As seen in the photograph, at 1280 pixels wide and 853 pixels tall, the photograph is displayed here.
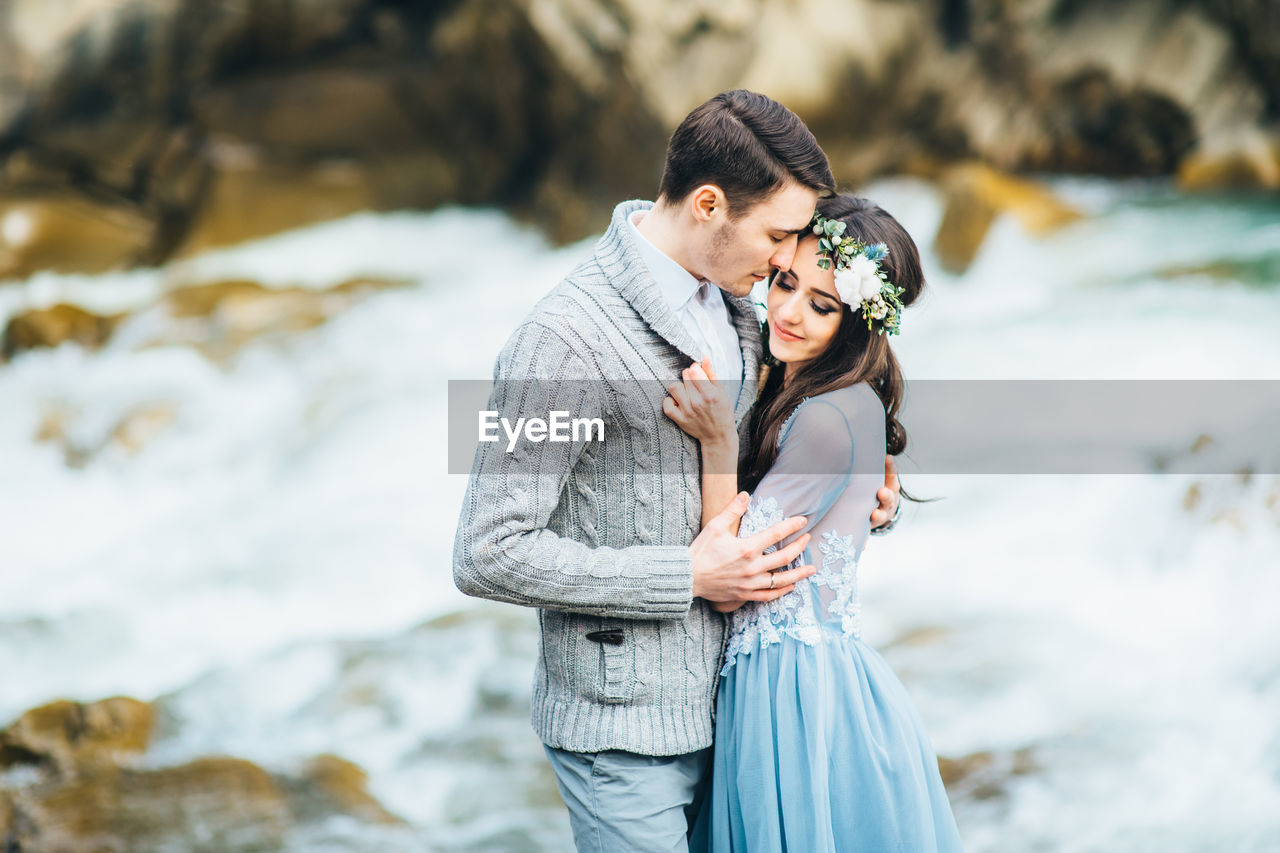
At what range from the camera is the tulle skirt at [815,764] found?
232cm

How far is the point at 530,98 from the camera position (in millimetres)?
12094

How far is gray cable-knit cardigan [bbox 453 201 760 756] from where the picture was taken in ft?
7.02

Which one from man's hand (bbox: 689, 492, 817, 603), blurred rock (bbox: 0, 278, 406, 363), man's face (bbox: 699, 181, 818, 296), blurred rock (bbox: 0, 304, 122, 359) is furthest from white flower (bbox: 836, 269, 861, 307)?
blurred rock (bbox: 0, 304, 122, 359)

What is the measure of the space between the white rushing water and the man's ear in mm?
1747

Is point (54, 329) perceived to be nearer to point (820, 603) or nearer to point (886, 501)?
point (886, 501)

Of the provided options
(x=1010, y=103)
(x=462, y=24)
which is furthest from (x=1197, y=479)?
(x=462, y=24)

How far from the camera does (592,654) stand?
2.27 m

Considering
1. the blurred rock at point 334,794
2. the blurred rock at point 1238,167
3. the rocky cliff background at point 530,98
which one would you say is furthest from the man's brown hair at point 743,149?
the blurred rock at point 1238,167

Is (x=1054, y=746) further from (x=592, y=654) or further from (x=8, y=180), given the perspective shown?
(x=8, y=180)

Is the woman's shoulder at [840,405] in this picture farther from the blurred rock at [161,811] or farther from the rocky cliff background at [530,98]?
the rocky cliff background at [530,98]

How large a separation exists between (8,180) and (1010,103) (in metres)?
9.91

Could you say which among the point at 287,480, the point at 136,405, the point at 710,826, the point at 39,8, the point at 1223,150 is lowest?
the point at 710,826

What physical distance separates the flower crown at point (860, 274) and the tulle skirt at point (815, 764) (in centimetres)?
70

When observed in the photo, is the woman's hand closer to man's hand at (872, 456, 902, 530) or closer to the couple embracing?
the couple embracing
